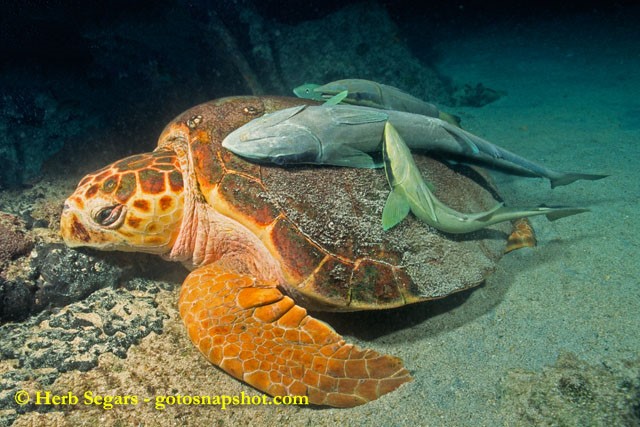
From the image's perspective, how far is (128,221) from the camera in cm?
224

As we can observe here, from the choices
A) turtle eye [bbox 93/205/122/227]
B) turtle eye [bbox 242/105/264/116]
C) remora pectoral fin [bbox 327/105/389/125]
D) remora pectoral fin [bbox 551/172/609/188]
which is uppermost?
turtle eye [bbox 242/105/264/116]

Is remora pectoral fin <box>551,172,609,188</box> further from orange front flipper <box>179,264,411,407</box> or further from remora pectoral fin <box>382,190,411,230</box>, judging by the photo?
orange front flipper <box>179,264,411,407</box>

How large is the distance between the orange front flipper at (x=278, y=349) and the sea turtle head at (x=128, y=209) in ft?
1.75

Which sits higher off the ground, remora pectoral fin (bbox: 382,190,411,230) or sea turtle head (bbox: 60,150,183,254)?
sea turtle head (bbox: 60,150,183,254)

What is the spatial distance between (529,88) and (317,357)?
8.38 meters

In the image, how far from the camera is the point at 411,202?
205cm

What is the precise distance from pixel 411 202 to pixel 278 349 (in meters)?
1.20

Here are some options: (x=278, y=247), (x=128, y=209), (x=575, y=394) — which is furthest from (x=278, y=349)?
(x=575, y=394)

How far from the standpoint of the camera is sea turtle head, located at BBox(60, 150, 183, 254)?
221 cm

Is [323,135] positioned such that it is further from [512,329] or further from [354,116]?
[512,329]

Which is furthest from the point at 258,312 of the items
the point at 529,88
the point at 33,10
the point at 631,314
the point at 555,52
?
the point at 555,52

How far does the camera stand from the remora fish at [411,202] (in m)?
2.02

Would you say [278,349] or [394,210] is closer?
[278,349]

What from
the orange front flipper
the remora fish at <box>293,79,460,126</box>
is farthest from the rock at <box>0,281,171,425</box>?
the remora fish at <box>293,79,460,126</box>
